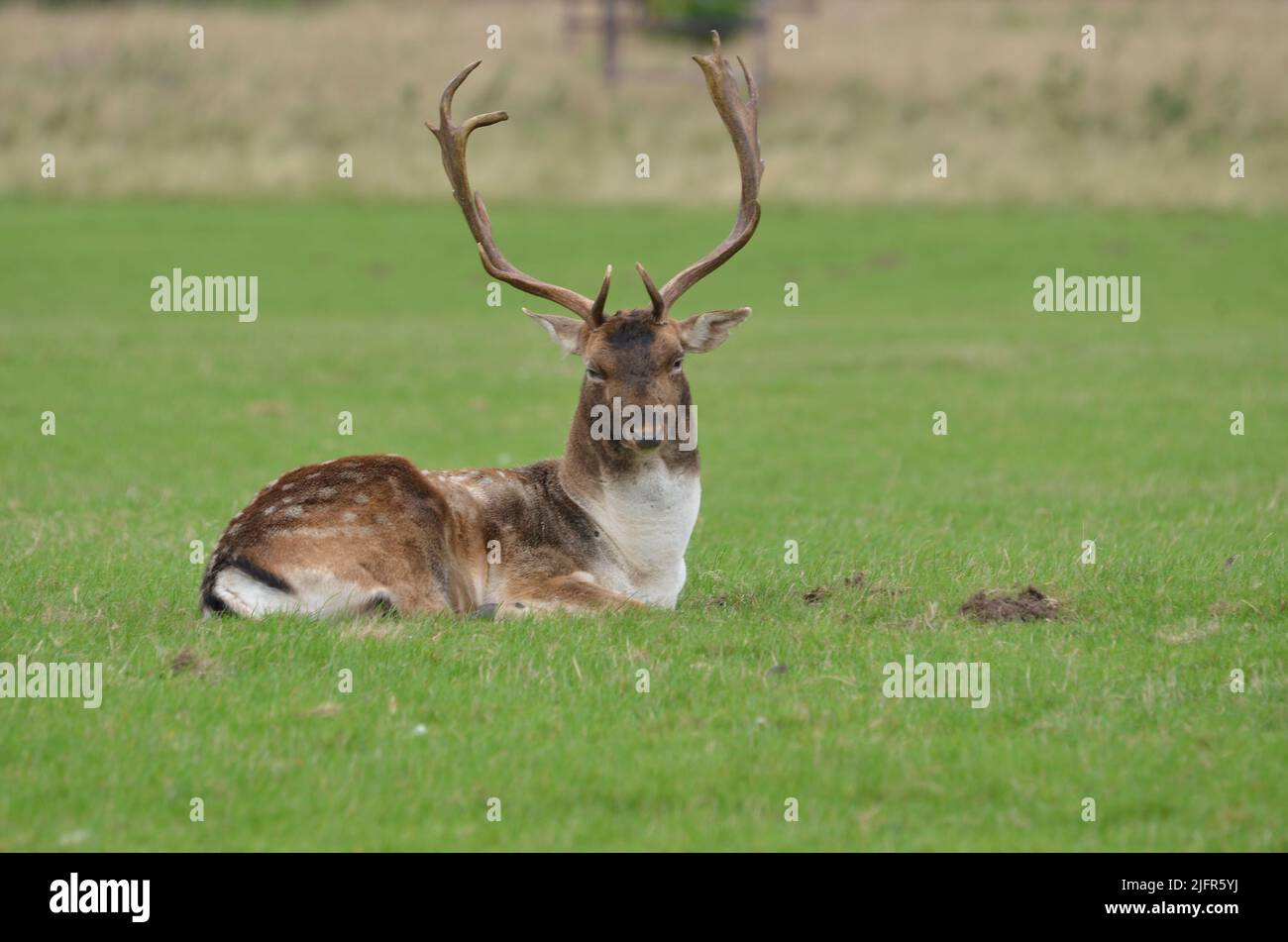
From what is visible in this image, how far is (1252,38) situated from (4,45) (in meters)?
29.8

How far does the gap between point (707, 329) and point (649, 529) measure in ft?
3.83

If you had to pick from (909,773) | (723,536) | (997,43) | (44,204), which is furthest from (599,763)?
(997,43)

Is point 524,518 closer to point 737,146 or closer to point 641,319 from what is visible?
point 641,319
